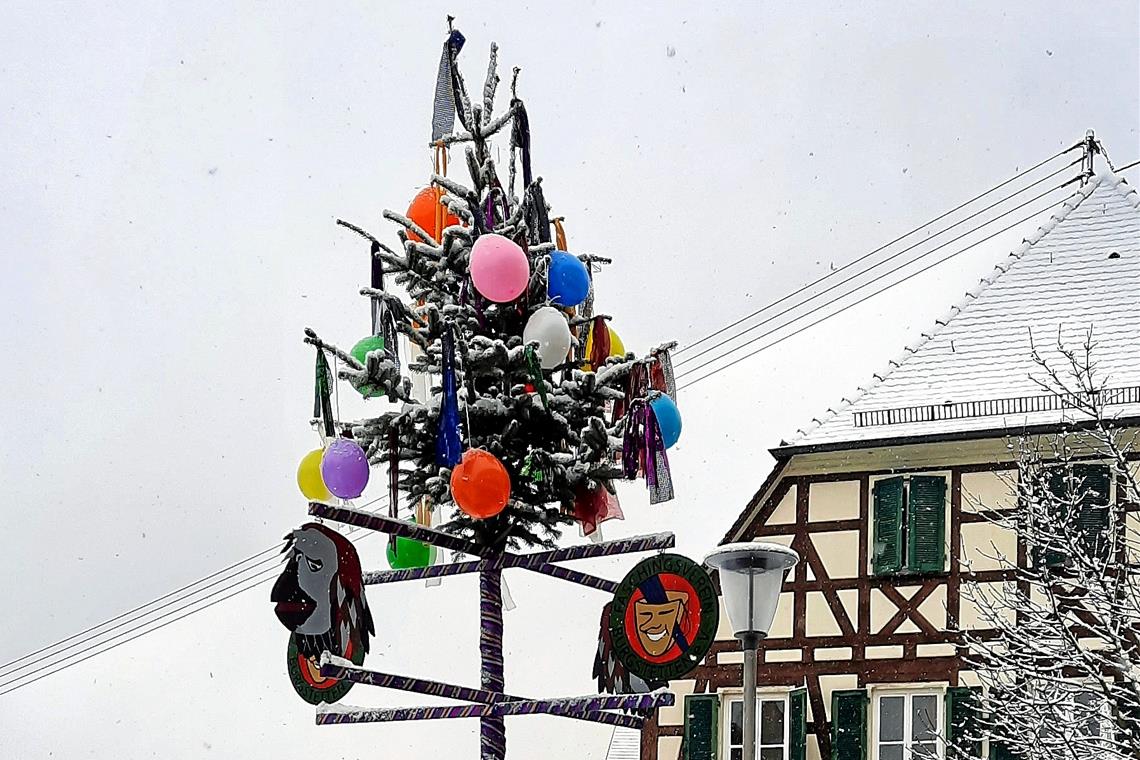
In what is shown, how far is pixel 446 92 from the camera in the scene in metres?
8.41

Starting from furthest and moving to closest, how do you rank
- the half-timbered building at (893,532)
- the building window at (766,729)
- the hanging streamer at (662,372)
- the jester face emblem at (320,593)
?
the building window at (766,729) < the half-timbered building at (893,532) < the hanging streamer at (662,372) < the jester face emblem at (320,593)

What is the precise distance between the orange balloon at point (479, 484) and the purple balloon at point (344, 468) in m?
0.45

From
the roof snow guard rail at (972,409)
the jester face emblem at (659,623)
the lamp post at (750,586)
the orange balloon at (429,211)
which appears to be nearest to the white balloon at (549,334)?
the orange balloon at (429,211)

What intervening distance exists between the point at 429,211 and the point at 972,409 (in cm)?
758

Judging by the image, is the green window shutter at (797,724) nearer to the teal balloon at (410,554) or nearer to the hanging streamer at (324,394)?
the teal balloon at (410,554)

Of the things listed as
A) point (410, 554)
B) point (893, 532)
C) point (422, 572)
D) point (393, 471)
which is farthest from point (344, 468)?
point (893, 532)

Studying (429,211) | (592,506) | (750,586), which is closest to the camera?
(592,506)

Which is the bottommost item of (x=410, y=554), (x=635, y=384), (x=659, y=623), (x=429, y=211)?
(x=659, y=623)

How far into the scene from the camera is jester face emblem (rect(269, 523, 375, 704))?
7.20 metres

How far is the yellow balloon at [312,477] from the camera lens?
7.59m

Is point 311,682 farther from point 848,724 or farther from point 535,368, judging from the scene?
point 848,724

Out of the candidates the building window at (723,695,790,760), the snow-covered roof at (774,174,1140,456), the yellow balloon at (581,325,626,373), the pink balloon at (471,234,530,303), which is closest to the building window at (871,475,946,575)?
the snow-covered roof at (774,174,1140,456)

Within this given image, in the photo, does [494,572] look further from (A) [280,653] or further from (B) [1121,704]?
(A) [280,653]

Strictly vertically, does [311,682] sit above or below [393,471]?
below
